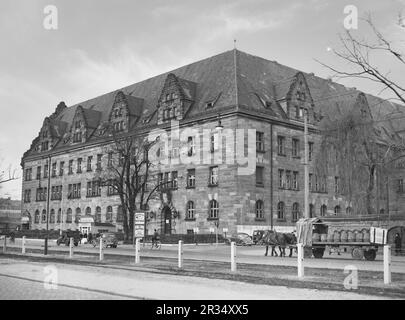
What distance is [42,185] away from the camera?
83.9 meters

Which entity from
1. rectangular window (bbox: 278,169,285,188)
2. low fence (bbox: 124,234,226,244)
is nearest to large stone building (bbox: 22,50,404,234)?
rectangular window (bbox: 278,169,285,188)

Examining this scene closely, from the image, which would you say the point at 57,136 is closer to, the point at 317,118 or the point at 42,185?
the point at 42,185

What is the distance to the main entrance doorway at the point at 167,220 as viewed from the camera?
193ft

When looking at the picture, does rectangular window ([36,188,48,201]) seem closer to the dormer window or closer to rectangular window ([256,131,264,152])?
the dormer window

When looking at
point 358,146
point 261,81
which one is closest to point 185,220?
point 261,81

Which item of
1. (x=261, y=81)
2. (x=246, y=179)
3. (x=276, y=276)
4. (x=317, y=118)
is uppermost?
(x=261, y=81)

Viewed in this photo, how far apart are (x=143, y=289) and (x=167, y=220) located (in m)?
46.4

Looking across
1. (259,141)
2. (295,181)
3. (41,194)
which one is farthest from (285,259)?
(41,194)

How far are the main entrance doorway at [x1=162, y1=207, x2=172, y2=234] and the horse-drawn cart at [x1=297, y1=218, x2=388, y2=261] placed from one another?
1126 inches

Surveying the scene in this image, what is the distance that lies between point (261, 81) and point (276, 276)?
45283mm

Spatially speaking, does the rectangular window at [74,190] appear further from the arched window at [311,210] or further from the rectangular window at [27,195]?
the arched window at [311,210]

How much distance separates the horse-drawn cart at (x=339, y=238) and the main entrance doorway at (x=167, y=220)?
28.6 meters

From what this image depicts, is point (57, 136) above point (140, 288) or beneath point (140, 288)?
above

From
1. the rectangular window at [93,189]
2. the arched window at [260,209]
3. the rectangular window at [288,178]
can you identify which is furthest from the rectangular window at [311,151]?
the rectangular window at [93,189]
